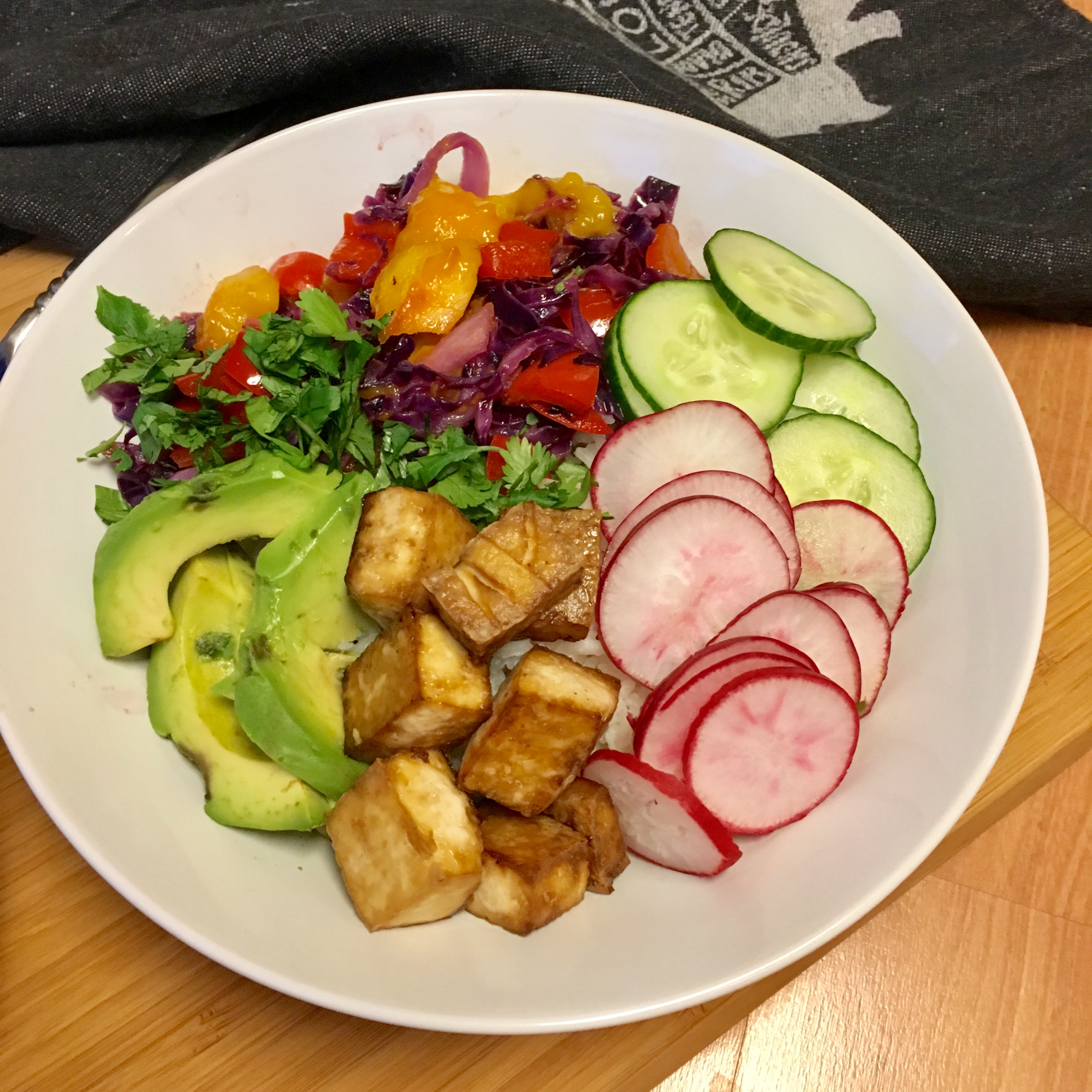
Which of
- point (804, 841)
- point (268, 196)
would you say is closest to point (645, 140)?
point (268, 196)

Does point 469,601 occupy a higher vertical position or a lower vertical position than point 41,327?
lower

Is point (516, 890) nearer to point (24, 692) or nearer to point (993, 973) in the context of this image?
point (24, 692)

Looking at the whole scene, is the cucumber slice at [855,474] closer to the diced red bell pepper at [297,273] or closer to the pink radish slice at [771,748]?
the pink radish slice at [771,748]

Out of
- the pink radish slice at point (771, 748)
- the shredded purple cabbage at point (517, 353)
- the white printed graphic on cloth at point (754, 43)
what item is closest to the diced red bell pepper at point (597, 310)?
the shredded purple cabbage at point (517, 353)

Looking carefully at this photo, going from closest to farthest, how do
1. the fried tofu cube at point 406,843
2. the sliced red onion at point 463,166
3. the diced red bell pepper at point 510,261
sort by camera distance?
the fried tofu cube at point 406,843 < the diced red bell pepper at point 510,261 < the sliced red onion at point 463,166

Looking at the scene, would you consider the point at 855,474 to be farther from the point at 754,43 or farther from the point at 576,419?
the point at 754,43
